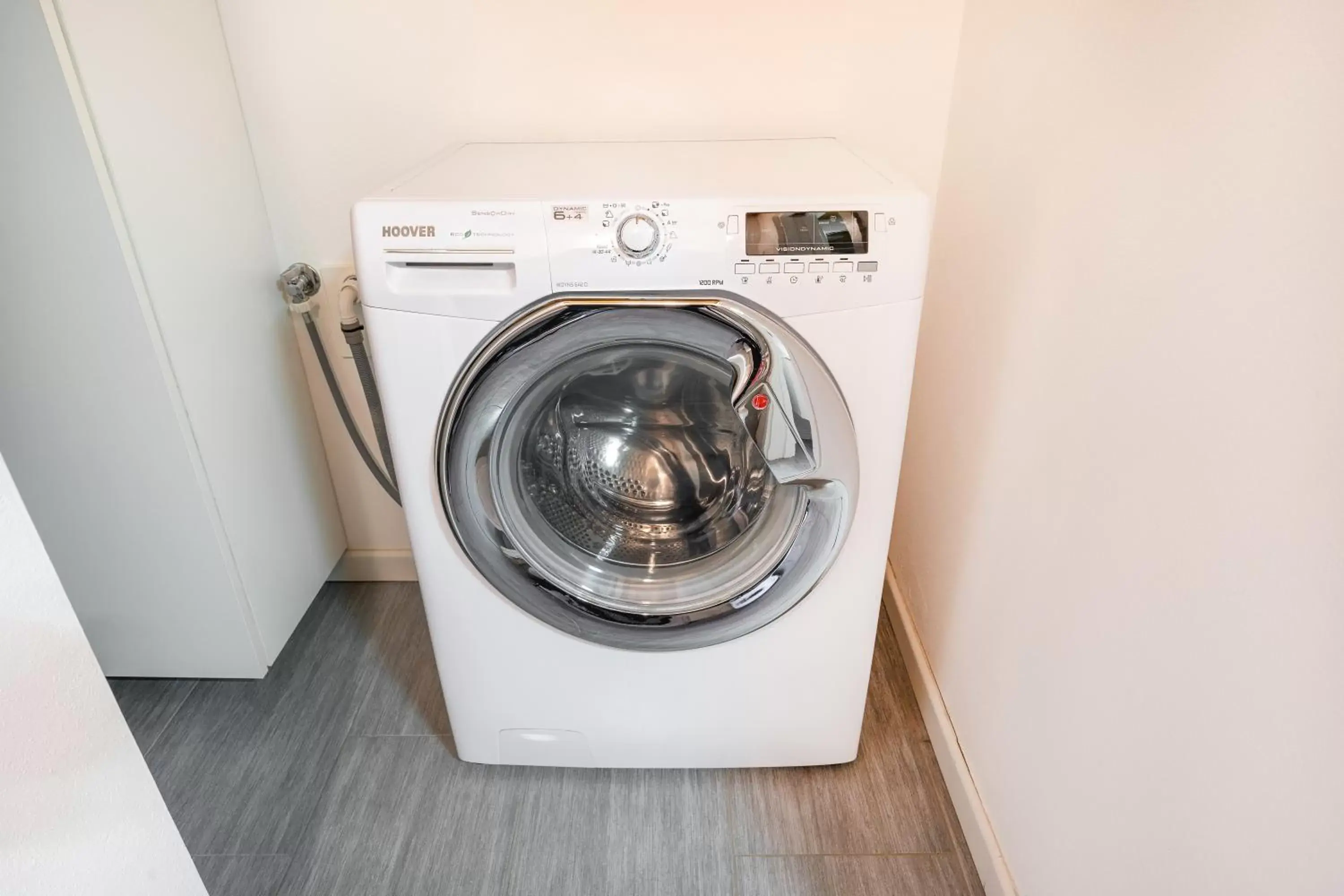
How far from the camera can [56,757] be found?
0.62 m

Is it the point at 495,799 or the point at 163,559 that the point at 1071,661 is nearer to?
the point at 495,799

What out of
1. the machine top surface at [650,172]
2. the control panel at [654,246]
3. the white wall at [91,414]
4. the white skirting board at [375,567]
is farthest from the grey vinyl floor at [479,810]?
the machine top surface at [650,172]

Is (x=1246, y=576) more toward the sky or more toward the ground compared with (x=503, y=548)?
more toward the sky

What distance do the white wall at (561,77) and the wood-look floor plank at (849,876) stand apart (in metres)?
1.01

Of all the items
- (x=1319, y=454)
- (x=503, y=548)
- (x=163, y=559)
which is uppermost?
(x=1319, y=454)

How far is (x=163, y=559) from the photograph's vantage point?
1.25 metres

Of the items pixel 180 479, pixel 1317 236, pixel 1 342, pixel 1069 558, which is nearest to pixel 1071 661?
pixel 1069 558

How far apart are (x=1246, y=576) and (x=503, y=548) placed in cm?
75

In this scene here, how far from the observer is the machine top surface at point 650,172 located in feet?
2.97

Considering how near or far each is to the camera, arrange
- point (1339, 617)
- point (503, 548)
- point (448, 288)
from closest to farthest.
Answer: point (1339, 617), point (448, 288), point (503, 548)

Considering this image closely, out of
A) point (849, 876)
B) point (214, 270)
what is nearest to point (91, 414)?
point (214, 270)

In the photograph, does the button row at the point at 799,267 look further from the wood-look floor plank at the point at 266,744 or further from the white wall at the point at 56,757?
the wood-look floor plank at the point at 266,744

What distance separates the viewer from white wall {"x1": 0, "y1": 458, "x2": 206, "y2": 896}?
58 cm

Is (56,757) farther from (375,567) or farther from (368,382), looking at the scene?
(375,567)
